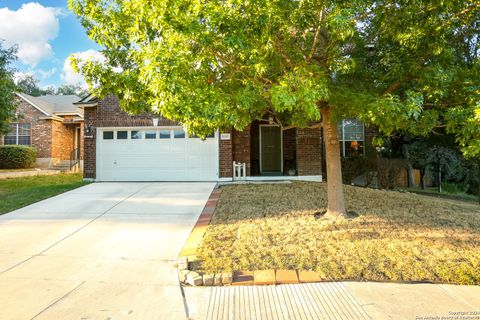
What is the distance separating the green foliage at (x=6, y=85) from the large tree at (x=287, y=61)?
7861 mm

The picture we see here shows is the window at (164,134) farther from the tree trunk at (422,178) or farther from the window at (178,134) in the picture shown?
the tree trunk at (422,178)

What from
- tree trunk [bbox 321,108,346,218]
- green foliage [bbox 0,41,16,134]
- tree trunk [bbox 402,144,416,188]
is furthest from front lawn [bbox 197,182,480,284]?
green foliage [bbox 0,41,16,134]

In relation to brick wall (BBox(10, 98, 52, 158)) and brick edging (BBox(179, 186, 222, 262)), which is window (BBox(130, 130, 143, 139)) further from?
brick wall (BBox(10, 98, 52, 158))

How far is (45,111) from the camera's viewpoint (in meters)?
20.4

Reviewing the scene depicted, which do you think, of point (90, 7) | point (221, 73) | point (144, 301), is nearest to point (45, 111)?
point (90, 7)

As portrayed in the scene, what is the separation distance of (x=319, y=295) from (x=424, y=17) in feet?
15.7

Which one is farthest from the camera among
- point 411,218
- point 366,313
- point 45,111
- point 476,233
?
point 45,111

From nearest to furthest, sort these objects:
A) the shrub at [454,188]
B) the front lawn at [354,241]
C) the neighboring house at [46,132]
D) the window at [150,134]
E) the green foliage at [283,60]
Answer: the front lawn at [354,241] → the green foliage at [283,60] → the window at [150,134] → the shrub at [454,188] → the neighboring house at [46,132]

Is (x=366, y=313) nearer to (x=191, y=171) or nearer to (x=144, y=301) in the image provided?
(x=144, y=301)

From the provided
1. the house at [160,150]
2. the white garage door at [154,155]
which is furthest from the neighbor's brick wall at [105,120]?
the white garage door at [154,155]

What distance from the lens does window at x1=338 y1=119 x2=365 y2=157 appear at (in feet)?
47.9

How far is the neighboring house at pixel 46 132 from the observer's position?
20.2 m

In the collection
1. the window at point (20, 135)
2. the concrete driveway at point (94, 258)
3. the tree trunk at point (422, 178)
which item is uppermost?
the window at point (20, 135)

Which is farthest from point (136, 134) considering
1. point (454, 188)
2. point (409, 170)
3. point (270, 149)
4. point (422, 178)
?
point (454, 188)
